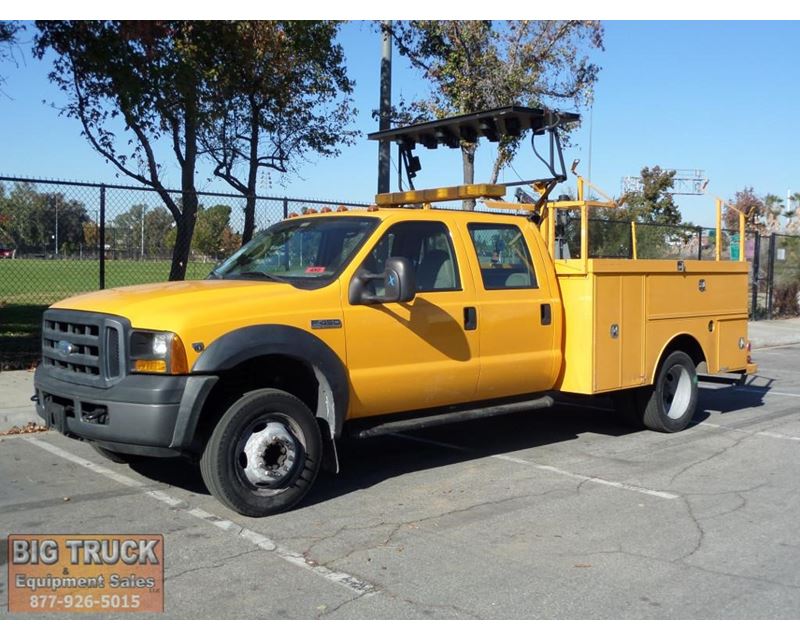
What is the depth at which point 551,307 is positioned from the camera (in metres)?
7.61

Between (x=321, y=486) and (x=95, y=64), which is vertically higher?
(x=95, y=64)

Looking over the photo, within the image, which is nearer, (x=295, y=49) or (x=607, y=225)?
(x=295, y=49)

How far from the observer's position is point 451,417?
22.7ft

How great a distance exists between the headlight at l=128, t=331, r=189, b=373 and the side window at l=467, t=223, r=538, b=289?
8.86 ft

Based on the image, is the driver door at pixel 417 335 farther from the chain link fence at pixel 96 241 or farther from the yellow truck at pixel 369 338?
the chain link fence at pixel 96 241

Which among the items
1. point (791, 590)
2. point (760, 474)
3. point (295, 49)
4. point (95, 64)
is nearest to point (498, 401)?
point (760, 474)

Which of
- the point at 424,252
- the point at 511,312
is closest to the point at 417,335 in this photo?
the point at 424,252

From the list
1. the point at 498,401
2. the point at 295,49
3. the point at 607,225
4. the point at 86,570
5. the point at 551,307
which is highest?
the point at 295,49

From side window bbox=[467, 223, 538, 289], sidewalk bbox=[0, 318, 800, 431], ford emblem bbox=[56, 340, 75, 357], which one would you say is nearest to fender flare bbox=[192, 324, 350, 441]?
ford emblem bbox=[56, 340, 75, 357]

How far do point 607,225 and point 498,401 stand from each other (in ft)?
39.3

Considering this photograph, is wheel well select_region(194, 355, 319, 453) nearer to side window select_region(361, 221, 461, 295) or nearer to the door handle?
side window select_region(361, 221, 461, 295)

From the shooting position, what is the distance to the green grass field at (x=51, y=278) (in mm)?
11992

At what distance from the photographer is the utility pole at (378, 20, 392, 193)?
13.5 m

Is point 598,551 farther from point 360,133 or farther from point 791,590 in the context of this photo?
point 360,133
